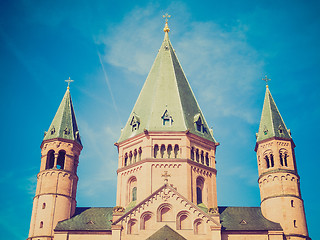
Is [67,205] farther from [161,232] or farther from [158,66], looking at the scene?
[158,66]

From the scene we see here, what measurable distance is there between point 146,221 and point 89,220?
7.80 m

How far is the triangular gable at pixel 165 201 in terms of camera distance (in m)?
55.6

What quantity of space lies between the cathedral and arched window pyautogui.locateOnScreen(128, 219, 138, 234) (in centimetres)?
11

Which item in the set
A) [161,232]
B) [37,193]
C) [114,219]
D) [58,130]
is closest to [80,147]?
[58,130]

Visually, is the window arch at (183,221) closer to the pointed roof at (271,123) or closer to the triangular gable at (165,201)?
the triangular gable at (165,201)

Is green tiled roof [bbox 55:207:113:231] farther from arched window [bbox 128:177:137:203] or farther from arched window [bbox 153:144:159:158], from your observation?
arched window [bbox 153:144:159:158]

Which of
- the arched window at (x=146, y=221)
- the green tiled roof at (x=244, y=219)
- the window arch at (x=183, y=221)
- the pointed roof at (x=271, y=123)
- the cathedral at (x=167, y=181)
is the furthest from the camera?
the pointed roof at (x=271, y=123)

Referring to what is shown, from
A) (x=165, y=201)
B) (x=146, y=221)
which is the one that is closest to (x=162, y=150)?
(x=165, y=201)

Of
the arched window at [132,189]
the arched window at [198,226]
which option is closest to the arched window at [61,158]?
the arched window at [132,189]

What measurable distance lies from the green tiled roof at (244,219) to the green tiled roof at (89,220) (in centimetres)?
1378

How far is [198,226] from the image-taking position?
183 ft

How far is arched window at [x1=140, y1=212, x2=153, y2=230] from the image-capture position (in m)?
55.5

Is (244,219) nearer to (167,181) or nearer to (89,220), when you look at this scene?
(167,181)

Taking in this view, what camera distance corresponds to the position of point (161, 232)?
5388 centimetres
